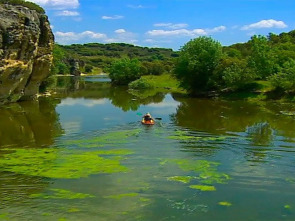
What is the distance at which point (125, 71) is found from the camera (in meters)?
114

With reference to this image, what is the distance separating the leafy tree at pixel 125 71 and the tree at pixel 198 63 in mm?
39922

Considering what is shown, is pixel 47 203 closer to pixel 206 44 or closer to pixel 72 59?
pixel 206 44

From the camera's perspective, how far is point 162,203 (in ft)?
53.2

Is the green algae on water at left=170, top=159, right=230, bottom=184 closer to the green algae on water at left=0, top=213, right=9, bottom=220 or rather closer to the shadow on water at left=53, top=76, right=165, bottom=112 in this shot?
the green algae on water at left=0, top=213, right=9, bottom=220

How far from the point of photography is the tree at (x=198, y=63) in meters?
71.0

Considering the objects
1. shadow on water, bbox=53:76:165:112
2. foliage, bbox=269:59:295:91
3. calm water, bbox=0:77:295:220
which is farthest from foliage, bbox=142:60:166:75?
calm water, bbox=0:77:295:220

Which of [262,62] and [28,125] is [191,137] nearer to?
[28,125]

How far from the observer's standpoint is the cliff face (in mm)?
45062

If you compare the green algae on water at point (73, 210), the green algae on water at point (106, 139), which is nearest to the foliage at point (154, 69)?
the green algae on water at point (106, 139)

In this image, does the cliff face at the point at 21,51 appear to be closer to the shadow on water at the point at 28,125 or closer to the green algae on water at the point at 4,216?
the shadow on water at the point at 28,125

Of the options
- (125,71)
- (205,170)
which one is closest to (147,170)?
(205,170)

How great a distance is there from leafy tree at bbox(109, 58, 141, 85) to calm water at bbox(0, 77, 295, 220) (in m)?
74.3

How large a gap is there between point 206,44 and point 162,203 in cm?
6052

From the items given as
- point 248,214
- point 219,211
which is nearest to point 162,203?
point 219,211
